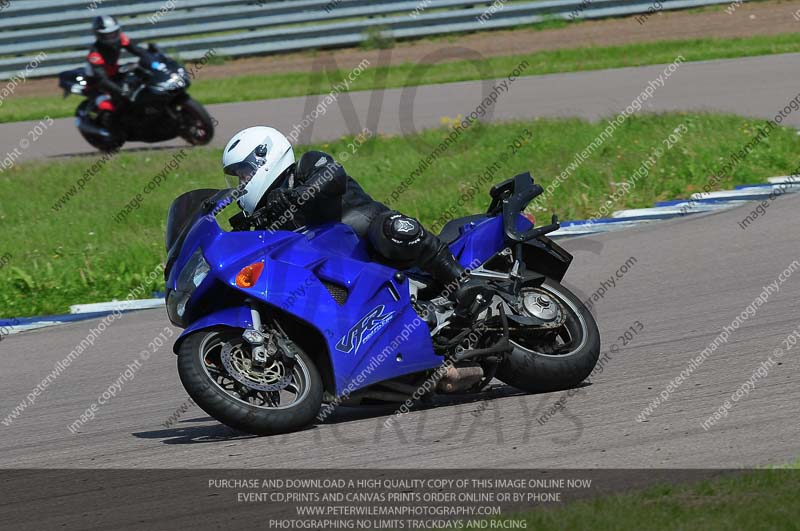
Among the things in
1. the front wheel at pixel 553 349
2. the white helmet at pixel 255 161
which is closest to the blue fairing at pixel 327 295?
the white helmet at pixel 255 161

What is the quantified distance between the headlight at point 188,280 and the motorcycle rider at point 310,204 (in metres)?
0.39

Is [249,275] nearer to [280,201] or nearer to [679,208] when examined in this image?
[280,201]

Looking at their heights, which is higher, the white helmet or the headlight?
the white helmet

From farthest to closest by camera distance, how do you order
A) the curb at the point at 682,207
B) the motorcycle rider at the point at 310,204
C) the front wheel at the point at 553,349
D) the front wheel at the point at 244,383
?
the curb at the point at 682,207, the front wheel at the point at 553,349, the motorcycle rider at the point at 310,204, the front wheel at the point at 244,383

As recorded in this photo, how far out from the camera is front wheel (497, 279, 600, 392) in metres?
6.18

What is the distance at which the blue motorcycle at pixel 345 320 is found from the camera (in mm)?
5512

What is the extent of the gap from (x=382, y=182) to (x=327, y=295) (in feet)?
22.5

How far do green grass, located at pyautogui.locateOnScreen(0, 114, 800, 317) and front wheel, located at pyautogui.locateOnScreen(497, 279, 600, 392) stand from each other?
468cm

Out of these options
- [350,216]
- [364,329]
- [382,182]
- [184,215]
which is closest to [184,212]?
[184,215]

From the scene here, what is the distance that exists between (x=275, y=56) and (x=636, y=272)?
48.9 ft

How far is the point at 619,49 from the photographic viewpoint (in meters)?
20.4

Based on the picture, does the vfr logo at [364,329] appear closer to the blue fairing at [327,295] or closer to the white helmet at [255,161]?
the blue fairing at [327,295]

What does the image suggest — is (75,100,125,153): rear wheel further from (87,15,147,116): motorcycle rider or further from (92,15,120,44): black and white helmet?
(92,15,120,44): black and white helmet

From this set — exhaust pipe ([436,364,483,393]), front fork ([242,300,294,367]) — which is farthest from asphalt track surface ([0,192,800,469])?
front fork ([242,300,294,367])
